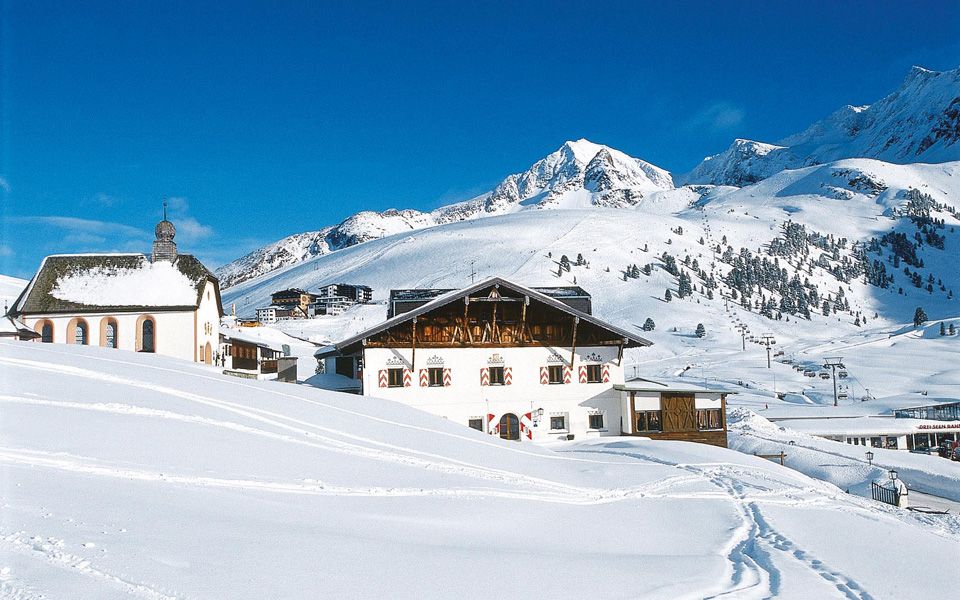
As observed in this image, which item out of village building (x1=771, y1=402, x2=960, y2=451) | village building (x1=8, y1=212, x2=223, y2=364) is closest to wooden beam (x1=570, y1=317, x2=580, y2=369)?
village building (x1=8, y1=212, x2=223, y2=364)

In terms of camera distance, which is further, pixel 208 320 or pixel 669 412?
pixel 208 320

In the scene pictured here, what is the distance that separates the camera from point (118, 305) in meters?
40.4

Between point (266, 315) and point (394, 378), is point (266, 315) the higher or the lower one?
the higher one

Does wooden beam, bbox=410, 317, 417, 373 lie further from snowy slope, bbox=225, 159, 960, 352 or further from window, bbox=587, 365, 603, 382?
snowy slope, bbox=225, 159, 960, 352

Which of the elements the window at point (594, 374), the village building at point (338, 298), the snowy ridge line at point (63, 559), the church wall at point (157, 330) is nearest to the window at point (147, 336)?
the church wall at point (157, 330)

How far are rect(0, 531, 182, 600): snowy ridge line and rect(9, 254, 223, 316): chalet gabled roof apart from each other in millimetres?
36854

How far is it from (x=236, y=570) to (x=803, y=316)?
6251 inches

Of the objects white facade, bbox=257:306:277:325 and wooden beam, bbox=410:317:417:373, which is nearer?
wooden beam, bbox=410:317:417:373

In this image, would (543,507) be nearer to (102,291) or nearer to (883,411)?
(102,291)

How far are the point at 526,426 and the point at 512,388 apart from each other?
2.01 meters

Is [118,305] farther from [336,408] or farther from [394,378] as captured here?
[336,408]

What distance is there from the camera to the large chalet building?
1335 inches

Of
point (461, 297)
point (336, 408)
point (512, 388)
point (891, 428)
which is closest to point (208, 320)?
point (461, 297)

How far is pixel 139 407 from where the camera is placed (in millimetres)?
13953
